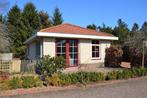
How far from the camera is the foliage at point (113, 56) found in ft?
84.1

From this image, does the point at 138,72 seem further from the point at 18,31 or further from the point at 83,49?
the point at 18,31

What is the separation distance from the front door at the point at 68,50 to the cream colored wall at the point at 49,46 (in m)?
0.55

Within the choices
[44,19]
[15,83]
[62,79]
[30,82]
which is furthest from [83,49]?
[44,19]

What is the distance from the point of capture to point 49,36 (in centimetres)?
2222

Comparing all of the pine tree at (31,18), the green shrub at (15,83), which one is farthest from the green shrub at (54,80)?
the pine tree at (31,18)

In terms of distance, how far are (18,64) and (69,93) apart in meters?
8.06

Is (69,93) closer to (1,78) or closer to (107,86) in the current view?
(107,86)

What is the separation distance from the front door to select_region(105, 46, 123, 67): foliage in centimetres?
359

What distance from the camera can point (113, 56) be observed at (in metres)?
25.8

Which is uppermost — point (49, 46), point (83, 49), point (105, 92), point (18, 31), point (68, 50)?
point (18, 31)

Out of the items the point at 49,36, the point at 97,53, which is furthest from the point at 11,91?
the point at 97,53

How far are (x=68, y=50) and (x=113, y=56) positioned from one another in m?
4.60

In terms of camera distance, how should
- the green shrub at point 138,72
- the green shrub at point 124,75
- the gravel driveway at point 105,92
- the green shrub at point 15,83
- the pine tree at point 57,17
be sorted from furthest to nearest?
1. the pine tree at point 57,17
2. the green shrub at point 138,72
3. the green shrub at point 124,75
4. the green shrub at point 15,83
5. the gravel driveway at point 105,92

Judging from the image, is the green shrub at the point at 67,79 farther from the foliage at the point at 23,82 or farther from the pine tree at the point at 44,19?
the pine tree at the point at 44,19
